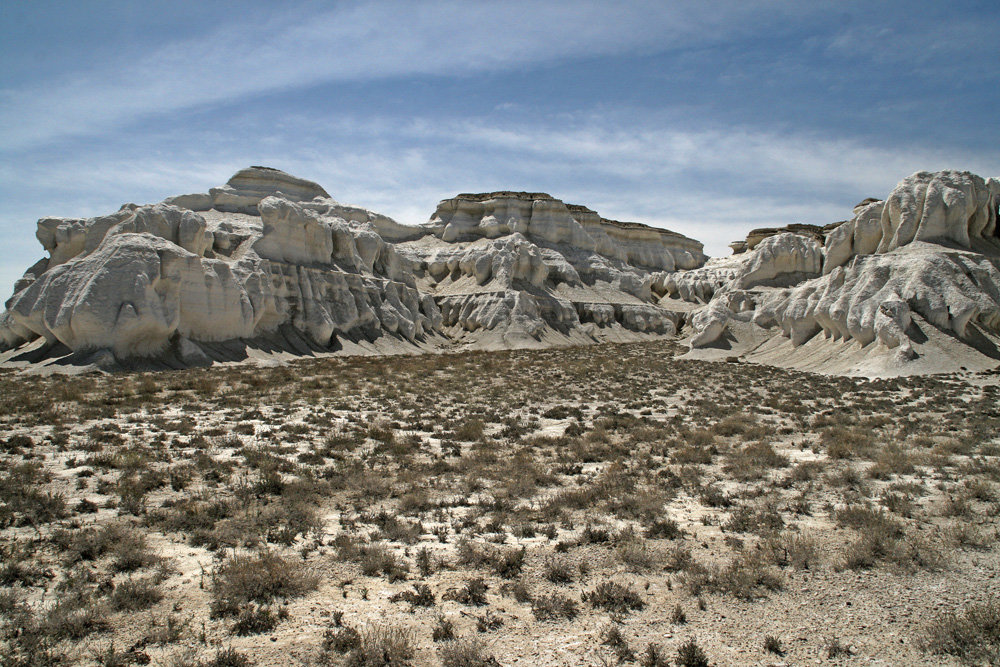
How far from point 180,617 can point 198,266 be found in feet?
90.0

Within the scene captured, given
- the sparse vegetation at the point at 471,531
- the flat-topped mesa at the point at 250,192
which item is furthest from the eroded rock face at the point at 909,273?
the flat-topped mesa at the point at 250,192

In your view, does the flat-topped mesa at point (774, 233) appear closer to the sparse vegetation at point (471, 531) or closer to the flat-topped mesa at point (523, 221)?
the flat-topped mesa at point (523, 221)

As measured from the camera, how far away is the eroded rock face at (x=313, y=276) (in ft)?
86.1

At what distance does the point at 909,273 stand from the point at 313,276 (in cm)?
3404

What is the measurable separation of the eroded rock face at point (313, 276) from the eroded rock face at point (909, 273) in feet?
75.5

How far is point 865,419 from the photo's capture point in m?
Result: 15.1

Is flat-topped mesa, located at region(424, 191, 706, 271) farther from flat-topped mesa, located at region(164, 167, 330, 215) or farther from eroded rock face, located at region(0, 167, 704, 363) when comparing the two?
flat-topped mesa, located at region(164, 167, 330, 215)

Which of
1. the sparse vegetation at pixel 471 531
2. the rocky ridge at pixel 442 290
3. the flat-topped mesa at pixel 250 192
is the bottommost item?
the sparse vegetation at pixel 471 531

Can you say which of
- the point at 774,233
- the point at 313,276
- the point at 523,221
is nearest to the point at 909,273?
the point at 313,276

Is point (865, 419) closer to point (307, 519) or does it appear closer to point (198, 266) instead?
point (307, 519)

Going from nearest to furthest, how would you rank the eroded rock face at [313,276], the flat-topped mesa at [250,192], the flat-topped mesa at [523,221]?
the eroded rock face at [313,276] < the flat-topped mesa at [250,192] < the flat-topped mesa at [523,221]

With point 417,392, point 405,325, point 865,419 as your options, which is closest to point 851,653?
point 865,419

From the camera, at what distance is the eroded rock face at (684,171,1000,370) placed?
24812 millimetres

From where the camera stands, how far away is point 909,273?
26703mm
